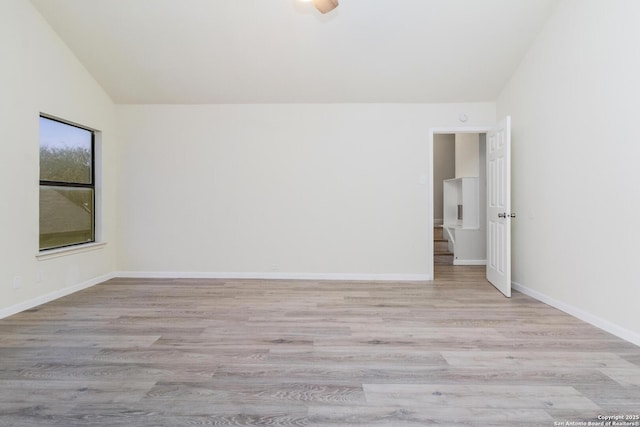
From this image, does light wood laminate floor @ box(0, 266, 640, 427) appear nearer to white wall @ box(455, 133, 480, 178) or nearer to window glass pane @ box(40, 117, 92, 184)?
window glass pane @ box(40, 117, 92, 184)

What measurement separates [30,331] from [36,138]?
1917 millimetres

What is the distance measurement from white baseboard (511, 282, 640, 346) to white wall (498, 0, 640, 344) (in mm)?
12

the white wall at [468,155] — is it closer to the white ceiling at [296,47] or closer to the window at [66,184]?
the white ceiling at [296,47]

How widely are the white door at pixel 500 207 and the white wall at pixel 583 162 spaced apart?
0.24m

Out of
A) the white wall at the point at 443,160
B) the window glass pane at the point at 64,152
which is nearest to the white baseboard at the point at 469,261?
the white wall at the point at 443,160

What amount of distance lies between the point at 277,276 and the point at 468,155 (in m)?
4.26

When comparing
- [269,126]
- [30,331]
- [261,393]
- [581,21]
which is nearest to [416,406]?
[261,393]

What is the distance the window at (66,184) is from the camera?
3754 millimetres

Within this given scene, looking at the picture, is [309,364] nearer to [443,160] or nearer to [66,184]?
[66,184]

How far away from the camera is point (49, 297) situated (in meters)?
3.69

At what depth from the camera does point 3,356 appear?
7.61 ft

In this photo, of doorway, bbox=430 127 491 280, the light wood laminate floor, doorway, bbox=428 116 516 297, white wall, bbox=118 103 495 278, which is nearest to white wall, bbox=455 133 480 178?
doorway, bbox=430 127 491 280

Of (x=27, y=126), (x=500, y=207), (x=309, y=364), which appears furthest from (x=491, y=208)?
(x=27, y=126)

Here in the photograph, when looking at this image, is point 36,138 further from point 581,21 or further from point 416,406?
point 581,21
